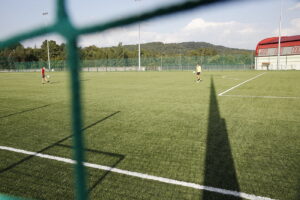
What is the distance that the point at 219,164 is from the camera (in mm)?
3545

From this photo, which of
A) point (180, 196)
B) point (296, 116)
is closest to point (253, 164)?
point (180, 196)

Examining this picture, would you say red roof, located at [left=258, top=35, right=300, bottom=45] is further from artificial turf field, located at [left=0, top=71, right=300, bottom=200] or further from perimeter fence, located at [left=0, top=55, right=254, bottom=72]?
artificial turf field, located at [left=0, top=71, right=300, bottom=200]

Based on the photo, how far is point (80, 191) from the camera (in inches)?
36.3

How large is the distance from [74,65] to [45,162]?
3.37 m

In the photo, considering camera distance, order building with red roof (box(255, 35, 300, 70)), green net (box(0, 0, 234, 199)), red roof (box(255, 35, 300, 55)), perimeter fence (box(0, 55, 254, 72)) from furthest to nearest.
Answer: perimeter fence (box(0, 55, 254, 72)) < red roof (box(255, 35, 300, 55)) < building with red roof (box(255, 35, 300, 70)) < green net (box(0, 0, 234, 199))

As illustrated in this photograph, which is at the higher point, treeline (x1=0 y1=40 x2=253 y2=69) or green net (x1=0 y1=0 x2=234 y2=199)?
treeline (x1=0 y1=40 x2=253 y2=69)

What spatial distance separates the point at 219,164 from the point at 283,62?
162 ft

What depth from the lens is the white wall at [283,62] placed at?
4350 centimetres

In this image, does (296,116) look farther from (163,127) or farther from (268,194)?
(268,194)

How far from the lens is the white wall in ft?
143

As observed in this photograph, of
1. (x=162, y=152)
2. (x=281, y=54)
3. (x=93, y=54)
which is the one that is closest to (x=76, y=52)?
(x=162, y=152)

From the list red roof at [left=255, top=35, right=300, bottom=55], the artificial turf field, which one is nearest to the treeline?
the artificial turf field

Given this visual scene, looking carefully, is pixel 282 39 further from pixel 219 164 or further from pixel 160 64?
pixel 219 164

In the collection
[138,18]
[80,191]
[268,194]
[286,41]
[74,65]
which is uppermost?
[286,41]
